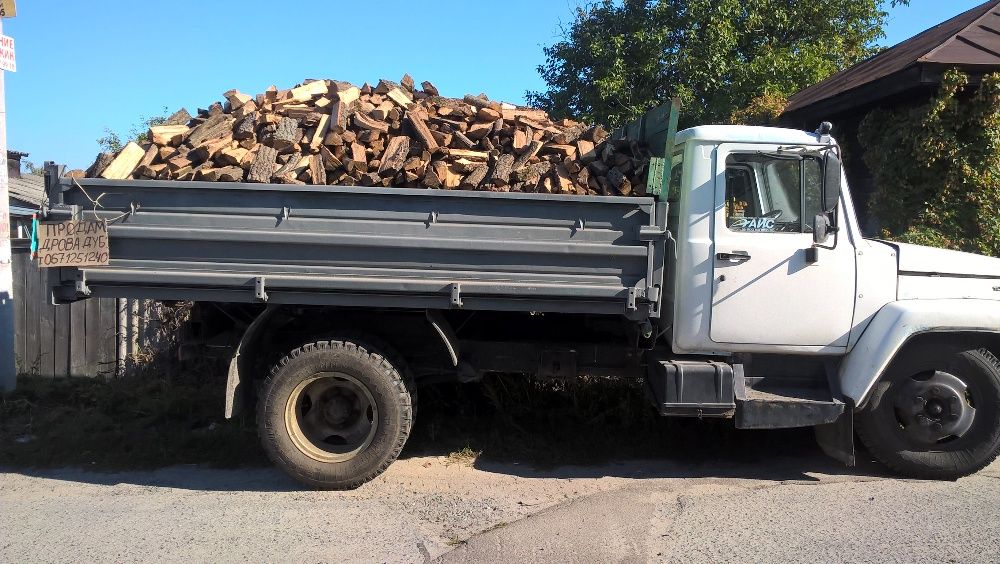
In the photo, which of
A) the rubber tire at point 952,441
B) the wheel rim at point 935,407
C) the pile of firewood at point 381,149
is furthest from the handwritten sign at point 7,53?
the wheel rim at point 935,407

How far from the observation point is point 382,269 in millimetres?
4543

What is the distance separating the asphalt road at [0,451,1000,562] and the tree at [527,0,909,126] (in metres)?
7.37

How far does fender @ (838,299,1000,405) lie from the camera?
4.56 metres

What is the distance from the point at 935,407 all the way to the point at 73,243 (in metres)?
5.62

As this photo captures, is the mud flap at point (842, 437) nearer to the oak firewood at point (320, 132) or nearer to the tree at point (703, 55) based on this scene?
the oak firewood at point (320, 132)

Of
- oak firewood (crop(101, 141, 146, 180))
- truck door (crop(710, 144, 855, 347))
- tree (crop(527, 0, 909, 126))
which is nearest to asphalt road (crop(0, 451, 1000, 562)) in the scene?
truck door (crop(710, 144, 855, 347))

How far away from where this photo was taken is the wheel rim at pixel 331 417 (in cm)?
479

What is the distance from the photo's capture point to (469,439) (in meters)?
5.71

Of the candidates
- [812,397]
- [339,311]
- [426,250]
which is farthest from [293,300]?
[812,397]

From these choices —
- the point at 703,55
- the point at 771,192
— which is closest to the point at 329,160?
the point at 771,192

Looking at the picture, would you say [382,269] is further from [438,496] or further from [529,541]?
[529,541]

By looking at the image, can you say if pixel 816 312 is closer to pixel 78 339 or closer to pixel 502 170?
pixel 502 170

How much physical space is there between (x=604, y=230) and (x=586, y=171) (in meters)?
0.49

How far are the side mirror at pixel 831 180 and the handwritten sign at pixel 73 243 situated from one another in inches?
174
